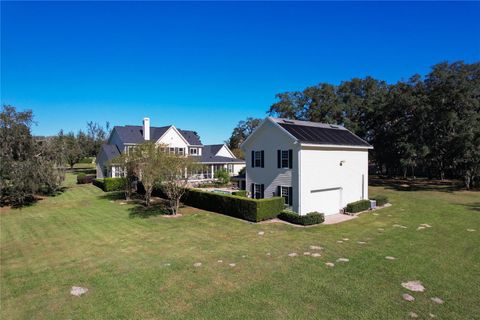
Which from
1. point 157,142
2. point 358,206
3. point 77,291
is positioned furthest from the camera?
point 157,142

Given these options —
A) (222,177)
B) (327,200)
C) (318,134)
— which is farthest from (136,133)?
(327,200)

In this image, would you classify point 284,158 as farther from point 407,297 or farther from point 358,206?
point 407,297

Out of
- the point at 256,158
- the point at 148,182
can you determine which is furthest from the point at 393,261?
the point at 148,182

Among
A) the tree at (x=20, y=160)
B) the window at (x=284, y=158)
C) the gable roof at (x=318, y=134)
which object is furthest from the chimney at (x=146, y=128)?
the window at (x=284, y=158)

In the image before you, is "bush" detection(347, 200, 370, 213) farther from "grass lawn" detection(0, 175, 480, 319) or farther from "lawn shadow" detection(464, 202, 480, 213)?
"lawn shadow" detection(464, 202, 480, 213)

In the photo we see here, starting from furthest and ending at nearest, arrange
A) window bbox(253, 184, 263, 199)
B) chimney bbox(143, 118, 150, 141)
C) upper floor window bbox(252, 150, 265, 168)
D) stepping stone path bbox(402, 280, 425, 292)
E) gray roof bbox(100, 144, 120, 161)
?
chimney bbox(143, 118, 150, 141) < gray roof bbox(100, 144, 120, 161) < window bbox(253, 184, 263, 199) < upper floor window bbox(252, 150, 265, 168) < stepping stone path bbox(402, 280, 425, 292)

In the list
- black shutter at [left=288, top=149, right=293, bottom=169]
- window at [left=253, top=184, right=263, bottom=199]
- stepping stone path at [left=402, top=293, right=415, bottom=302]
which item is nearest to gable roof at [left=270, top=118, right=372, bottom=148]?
black shutter at [left=288, top=149, right=293, bottom=169]
